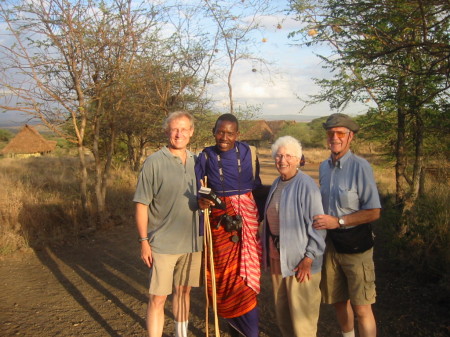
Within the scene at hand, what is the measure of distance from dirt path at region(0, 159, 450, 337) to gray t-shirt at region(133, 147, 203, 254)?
1143 millimetres

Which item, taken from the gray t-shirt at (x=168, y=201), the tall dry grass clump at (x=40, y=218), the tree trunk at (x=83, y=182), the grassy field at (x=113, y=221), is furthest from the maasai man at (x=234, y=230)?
the tall dry grass clump at (x=40, y=218)

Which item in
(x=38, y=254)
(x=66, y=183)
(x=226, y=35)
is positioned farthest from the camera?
(x=66, y=183)

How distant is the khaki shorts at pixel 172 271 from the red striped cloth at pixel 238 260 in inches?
8.7

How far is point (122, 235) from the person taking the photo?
688 cm

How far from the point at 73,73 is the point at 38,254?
3.05 meters

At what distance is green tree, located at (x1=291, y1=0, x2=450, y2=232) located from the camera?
Answer: 3932 mm

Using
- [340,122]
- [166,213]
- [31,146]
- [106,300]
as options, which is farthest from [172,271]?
[31,146]

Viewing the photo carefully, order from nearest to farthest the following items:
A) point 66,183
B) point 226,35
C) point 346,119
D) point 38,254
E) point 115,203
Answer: point 346,119 → point 38,254 → point 115,203 → point 226,35 → point 66,183

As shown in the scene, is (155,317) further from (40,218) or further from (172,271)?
(40,218)

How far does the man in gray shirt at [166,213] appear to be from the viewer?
9.27 ft

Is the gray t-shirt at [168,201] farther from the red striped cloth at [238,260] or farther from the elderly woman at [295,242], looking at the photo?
the elderly woman at [295,242]

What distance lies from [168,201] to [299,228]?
102cm

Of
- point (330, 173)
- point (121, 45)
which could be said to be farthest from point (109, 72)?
point (330, 173)

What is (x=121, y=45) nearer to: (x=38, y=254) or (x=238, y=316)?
(x=38, y=254)
